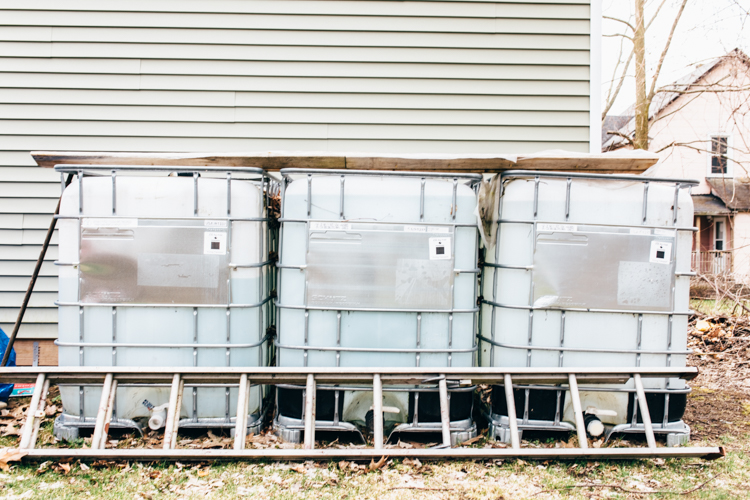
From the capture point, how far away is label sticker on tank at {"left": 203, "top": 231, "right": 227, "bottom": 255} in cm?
291

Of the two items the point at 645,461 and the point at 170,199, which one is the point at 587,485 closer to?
the point at 645,461

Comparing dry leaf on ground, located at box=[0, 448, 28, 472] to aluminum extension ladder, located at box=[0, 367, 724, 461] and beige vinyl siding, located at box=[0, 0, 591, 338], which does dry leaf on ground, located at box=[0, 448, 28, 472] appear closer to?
aluminum extension ladder, located at box=[0, 367, 724, 461]

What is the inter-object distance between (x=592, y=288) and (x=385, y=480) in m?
1.77

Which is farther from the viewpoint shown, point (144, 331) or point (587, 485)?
point (144, 331)

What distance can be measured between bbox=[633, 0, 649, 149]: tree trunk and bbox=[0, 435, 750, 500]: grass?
8.79 m

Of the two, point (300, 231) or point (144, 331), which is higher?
point (300, 231)

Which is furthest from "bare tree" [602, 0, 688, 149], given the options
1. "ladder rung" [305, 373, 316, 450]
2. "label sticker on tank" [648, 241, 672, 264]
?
"ladder rung" [305, 373, 316, 450]

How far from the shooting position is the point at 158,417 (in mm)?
2924

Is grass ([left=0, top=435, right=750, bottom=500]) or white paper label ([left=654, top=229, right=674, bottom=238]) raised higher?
white paper label ([left=654, top=229, right=674, bottom=238])

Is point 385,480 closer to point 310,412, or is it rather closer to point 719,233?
point 310,412

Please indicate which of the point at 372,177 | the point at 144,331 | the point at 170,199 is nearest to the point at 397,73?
the point at 372,177

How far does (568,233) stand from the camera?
2920 mm

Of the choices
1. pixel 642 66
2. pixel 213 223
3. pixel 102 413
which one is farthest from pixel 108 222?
pixel 642 66

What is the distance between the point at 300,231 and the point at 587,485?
2.26m
